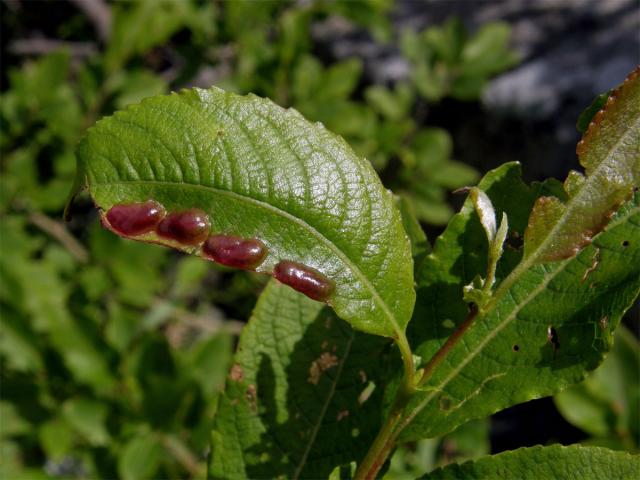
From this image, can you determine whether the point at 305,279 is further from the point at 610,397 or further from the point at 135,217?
the point at 610,397

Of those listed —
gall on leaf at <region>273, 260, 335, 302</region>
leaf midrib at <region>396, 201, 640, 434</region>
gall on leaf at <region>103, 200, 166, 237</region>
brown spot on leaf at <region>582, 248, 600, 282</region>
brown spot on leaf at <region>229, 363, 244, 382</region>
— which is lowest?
brown spot on leaf at <region>229, 363, 244, 382</region>

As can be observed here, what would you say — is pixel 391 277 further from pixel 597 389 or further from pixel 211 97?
pixel 597 389

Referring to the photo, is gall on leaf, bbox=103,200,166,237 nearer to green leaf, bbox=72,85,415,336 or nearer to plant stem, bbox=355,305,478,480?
green leaf, bbox=72,85,415,336

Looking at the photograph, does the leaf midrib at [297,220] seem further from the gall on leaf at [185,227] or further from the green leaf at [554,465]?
the green leaf at [554,465]

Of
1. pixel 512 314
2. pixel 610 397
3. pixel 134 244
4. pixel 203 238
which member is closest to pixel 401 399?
pixel 512 314

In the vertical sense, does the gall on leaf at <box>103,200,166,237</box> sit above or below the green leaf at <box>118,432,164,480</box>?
above

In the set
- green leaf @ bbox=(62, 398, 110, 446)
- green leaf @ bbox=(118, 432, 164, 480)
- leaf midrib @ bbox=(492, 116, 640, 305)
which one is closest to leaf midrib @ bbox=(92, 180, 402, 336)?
leaf midrib @ bbox=(492, 116, 640, 305)

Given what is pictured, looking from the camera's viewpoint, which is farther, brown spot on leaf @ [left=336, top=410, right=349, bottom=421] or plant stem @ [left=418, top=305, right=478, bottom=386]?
brown spot on leaf @ [left=336, top=410, right=349, bottom=421]
